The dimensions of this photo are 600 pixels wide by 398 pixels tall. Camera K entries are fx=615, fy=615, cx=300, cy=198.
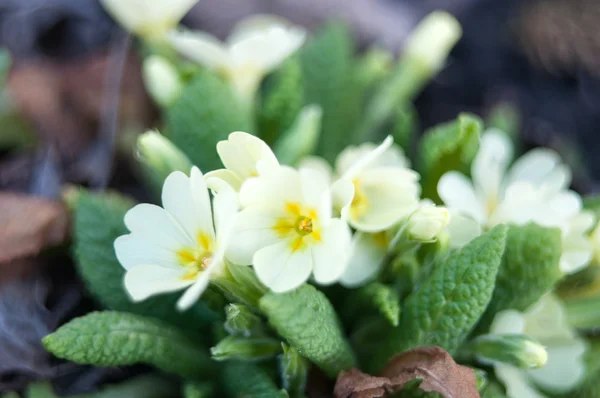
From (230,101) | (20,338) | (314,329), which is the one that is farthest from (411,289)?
(20,338)

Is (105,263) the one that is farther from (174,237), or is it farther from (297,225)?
(297,225)

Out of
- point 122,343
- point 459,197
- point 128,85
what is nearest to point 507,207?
point 459,197

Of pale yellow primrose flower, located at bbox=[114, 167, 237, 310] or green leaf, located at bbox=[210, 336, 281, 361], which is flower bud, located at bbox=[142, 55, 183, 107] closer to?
pale yellow primrose flower, located at bbox=[114, 167, 237, 310]

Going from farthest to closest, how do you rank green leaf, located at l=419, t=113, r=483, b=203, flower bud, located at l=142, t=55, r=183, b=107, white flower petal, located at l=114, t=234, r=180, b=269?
Answer: 1. flower bud, located at l=142, t=55, r=183, b=107
2. green leaf, located at l=419, t=113, r=483, b=203
3. white flower petal, located at l=114, t=234, r=180, b=269

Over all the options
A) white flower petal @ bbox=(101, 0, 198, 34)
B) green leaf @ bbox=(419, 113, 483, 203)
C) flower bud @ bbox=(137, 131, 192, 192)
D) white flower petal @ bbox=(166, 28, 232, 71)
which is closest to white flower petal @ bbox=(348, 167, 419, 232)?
green leaf @ bbox=(419, 113, 483, 203)

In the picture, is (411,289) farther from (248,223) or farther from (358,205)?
(248,223)

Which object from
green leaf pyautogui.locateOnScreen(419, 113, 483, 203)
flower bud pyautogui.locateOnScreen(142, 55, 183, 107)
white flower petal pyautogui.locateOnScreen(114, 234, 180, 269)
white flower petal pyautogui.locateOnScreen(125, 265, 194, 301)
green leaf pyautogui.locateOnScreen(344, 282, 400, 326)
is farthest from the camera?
flower bud pyautogui.locateOnScreen(142, 55, 183, 107)
